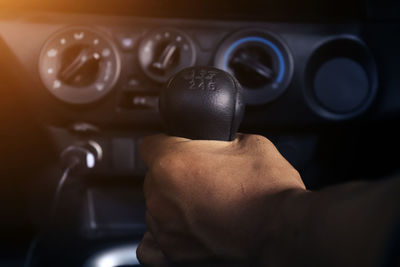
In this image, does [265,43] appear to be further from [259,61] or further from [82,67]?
[82,67]

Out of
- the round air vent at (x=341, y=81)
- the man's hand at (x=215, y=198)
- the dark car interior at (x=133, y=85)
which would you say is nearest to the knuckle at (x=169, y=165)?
the man's hand at (x=215, y=198)

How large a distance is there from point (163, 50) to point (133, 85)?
0.12 metres

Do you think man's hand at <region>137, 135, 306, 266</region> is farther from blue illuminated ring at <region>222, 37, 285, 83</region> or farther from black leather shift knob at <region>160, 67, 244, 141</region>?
blue illuminated ring at <region>222, 37, 285, 83</region>

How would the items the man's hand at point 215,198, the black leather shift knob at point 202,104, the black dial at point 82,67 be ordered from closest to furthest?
the man's hand at point 215,198 → the black leather shift knob at point 202,104 → the black dial at point 82,67

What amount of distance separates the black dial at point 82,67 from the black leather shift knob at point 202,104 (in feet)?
1.26

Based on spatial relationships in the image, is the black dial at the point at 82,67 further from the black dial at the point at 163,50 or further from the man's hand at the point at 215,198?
the man's hand at the point at 215,198

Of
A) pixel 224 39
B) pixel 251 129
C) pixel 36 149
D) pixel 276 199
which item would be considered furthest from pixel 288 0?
pixel 36 149

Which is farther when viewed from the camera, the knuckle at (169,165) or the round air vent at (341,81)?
the round air vent at (341,81)

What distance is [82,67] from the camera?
0.93 m

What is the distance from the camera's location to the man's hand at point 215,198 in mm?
476

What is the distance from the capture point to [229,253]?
48 cm

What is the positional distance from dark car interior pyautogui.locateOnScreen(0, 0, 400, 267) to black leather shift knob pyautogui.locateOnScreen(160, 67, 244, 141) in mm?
332

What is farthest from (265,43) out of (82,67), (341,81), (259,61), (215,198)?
(215,198)

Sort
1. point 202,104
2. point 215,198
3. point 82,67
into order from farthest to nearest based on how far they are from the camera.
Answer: point 82,67
point 202,104
point 215,198
